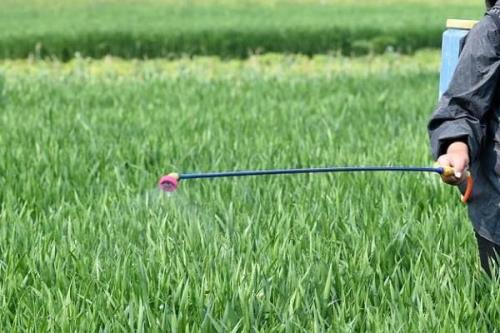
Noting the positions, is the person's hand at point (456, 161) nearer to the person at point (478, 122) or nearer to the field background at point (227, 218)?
the person at point (478, 122)

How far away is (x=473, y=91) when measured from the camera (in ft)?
7.90

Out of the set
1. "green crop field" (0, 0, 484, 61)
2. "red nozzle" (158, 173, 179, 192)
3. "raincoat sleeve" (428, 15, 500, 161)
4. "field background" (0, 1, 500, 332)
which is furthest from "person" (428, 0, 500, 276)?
"green crop field" (0, 0, 484, 61)

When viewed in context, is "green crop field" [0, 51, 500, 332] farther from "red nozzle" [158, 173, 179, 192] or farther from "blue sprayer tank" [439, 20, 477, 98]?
"blue sprayer tank" [439, 20, 477, 98]

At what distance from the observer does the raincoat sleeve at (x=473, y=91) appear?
240 centimetres

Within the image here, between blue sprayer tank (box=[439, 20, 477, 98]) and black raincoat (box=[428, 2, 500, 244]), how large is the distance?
0.11 metres

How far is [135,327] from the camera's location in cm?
229

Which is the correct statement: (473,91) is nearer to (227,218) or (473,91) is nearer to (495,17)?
(495,17)

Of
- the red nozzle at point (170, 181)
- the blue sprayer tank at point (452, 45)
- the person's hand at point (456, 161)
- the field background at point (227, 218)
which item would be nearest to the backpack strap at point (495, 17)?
the blue sprayer tank at point (452, 45)

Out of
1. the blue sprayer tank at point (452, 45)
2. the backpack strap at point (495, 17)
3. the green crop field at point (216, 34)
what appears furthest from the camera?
the green crop field at point (216, 34)

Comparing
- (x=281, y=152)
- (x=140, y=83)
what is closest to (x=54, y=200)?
(x=281, y=152)

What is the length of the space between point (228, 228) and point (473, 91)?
98 centimetres

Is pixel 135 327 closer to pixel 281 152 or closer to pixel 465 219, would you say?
pixel 465 219

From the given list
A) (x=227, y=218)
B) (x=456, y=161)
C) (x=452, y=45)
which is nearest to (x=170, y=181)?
(x=456, y=161)

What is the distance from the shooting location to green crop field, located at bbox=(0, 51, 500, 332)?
7.74 feet
